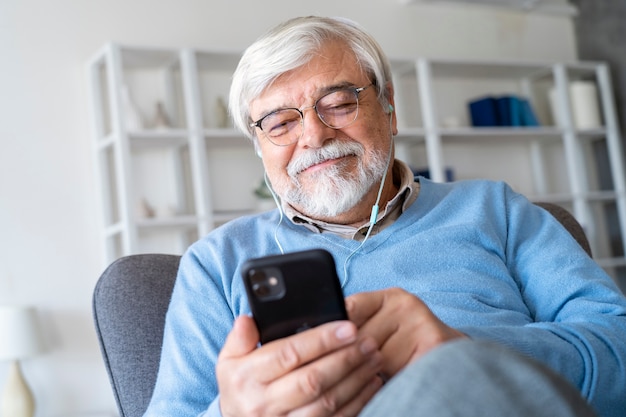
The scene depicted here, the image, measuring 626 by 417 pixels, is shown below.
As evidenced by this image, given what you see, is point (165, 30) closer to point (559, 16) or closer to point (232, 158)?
point (232, 158)

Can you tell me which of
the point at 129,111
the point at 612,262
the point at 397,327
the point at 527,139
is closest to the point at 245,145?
the point at 129,111

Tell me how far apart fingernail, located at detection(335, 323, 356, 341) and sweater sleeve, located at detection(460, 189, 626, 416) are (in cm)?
25

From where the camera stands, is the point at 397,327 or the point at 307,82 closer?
the point at 397,327

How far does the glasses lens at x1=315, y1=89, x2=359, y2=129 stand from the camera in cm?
157

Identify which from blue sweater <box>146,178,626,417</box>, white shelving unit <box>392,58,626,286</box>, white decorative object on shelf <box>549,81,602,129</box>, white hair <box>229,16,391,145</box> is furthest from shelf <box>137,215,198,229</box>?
white decorative object on shelf <box>549,81,602,129</box>

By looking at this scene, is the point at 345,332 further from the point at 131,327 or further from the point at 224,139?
the point at 224,139

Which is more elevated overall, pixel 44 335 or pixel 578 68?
pixel 578 68

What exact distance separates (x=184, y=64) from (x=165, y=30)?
12.5 inches

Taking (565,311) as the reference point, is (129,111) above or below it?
above

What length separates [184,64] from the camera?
359cm

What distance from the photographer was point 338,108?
5.24 ft

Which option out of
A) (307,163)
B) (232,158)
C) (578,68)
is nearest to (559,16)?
(578,68)

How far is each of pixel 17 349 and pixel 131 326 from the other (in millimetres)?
1735

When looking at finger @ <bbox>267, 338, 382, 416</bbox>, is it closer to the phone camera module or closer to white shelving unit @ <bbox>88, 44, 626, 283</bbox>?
the phone camera module
